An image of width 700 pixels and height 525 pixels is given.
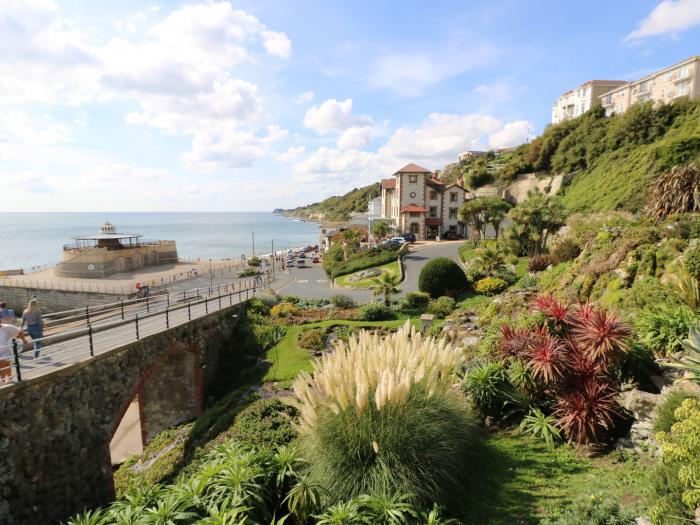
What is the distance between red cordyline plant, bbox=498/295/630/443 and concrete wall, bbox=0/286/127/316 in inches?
1630

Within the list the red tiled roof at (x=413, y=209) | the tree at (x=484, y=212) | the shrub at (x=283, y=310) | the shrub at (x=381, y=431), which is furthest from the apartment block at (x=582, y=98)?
the shrub at (x=381, y=431)

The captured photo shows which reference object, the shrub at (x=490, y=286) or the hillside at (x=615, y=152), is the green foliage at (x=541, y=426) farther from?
the hillside at (x=615, y=152)

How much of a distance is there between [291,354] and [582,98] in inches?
3629

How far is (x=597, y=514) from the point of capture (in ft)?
16.9

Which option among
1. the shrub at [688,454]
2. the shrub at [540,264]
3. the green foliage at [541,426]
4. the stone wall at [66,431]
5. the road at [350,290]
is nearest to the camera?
the shrub at [688,454]

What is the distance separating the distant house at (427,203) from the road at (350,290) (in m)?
7.05

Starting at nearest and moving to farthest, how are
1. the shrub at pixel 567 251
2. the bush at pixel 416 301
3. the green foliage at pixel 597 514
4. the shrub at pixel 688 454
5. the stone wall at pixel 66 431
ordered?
the shrub at pixel 688 454 → the green foliage at pixel 597 514 → the stone wall at pixel 66 431 → the shrub at pixel 567 251 → the bush at pixel 416 301

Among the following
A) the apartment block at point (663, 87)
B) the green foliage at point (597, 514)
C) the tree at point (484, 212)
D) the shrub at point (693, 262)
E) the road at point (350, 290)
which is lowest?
the road at point (350, 290)

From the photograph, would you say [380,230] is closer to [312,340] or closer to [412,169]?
[412,169]

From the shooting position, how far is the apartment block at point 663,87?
5219 centimetres

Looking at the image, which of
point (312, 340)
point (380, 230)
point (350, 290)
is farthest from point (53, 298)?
point (312, 340)

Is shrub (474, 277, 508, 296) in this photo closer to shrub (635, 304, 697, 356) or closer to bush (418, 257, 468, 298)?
bush (418, 257, 468, 298)

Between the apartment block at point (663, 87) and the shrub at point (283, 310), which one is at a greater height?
the apartment block at point (663, 87)

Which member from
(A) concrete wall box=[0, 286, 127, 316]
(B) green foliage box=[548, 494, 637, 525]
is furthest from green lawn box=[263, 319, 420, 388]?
(A) concrete wall box=[0, 286, 127, 316]
